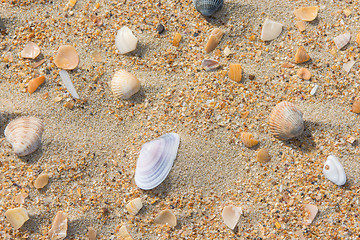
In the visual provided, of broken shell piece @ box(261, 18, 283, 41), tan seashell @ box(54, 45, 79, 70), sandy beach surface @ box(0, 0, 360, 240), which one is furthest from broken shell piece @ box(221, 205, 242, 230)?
tan seashell @ box(54, 45, 79, 70)

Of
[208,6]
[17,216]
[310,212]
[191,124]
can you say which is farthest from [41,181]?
[310,212]

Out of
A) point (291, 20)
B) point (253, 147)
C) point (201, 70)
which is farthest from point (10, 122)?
point (291, 20)

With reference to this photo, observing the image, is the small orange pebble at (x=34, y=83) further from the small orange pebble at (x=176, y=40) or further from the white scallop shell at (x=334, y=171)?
the white scallop shell at (x=334, y=171)

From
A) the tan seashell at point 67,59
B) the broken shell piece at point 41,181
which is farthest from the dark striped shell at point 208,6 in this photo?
the broken shell piece at point 41,181

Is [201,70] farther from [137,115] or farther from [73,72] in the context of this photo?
[73,72]

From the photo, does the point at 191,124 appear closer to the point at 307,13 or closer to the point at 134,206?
the point at 134,206

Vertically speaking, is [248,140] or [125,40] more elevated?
[125,40]

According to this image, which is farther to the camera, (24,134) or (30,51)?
(30,51)
